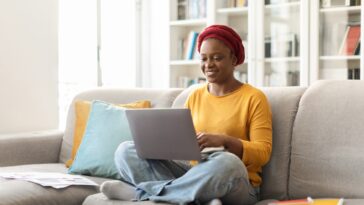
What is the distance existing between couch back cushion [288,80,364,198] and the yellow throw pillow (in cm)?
84

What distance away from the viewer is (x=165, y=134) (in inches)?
79.6

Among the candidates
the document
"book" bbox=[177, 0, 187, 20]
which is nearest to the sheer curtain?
"book" bbox=[177, 0, 187, 20]

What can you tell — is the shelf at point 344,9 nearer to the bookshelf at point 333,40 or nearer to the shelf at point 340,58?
the bookshelf at point 333,40

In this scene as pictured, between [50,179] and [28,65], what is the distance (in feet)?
4.82

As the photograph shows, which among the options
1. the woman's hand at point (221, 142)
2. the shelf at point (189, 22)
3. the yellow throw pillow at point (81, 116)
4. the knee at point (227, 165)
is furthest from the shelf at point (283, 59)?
the knee at point (227, 165)

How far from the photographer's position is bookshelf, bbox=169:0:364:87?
409 centimetres

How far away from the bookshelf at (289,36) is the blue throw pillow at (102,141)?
1.96 metres

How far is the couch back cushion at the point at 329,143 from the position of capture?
2.07 meters

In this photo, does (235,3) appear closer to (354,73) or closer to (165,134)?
(354,73)

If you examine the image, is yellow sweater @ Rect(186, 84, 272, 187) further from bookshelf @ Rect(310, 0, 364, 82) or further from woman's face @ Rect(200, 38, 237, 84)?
bookshelf @ Rect(310, 0, 364, 82)

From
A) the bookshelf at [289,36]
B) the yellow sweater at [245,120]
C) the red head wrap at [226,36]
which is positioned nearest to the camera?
the yellow sweater at [245,120]

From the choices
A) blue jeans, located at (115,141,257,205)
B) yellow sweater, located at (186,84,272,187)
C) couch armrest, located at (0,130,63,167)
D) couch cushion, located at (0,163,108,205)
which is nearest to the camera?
blue jeans, located at (115,141,257,205)

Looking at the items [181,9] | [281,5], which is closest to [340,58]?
[281,5]

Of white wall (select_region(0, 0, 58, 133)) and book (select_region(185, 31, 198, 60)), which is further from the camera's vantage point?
book (select_region(185, 31, 198, 60))
